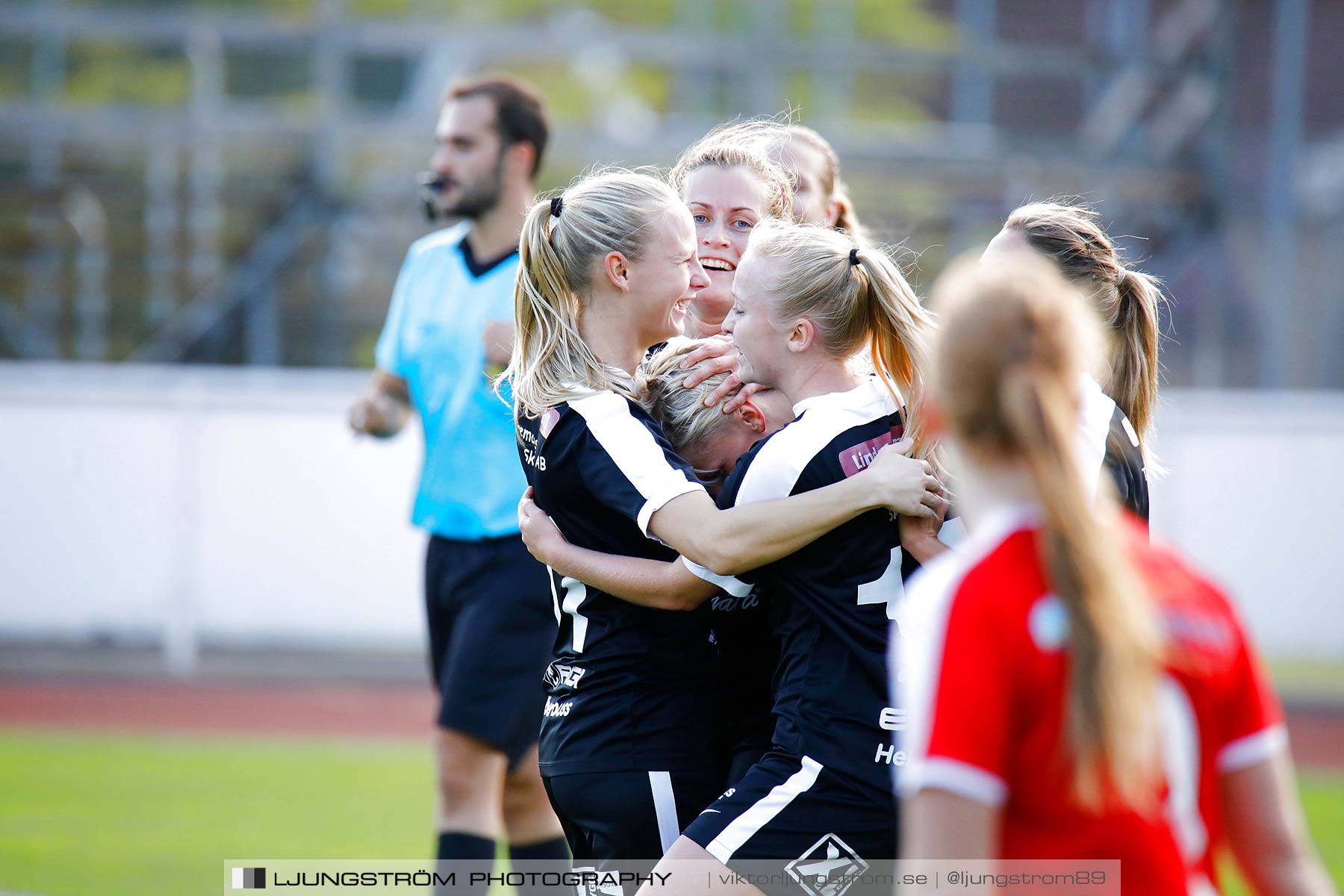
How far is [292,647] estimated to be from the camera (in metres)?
10.2

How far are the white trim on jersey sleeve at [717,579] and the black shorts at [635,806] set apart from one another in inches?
14.1

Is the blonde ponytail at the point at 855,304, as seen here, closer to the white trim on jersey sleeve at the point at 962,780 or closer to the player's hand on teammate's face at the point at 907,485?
the player's hand on teammate's face at the point at 907,485

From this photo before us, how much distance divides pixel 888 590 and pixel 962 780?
2.90 ft

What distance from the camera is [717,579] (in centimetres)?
244

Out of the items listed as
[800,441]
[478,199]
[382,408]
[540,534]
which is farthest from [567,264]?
[478,199]

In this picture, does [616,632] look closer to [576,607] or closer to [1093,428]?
[576,607]

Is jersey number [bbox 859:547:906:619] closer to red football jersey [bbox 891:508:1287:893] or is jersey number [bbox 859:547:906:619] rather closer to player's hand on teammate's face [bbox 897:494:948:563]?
player's hand on teammate's face [bbox 897:494:948:563]

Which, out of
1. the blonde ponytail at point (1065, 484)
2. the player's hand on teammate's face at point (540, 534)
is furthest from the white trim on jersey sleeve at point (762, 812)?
the blonde ponytail at point (1065, 484)

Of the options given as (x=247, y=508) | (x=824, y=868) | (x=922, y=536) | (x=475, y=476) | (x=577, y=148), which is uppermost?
(x=577, y=148)

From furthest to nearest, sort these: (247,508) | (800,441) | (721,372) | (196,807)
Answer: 1. (247,508)
2. (196,807)
3. (721,372)
4. (800,441)

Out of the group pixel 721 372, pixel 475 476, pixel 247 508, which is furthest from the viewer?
pixel 247 508

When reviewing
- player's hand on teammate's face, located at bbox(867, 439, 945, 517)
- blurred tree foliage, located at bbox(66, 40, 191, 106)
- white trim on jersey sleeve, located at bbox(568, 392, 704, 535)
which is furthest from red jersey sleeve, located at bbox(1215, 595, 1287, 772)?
blurred tree foliage, located at bbox(66, 40, 191, 106)

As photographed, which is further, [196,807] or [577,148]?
[577,148]

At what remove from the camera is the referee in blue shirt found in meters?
4.21
